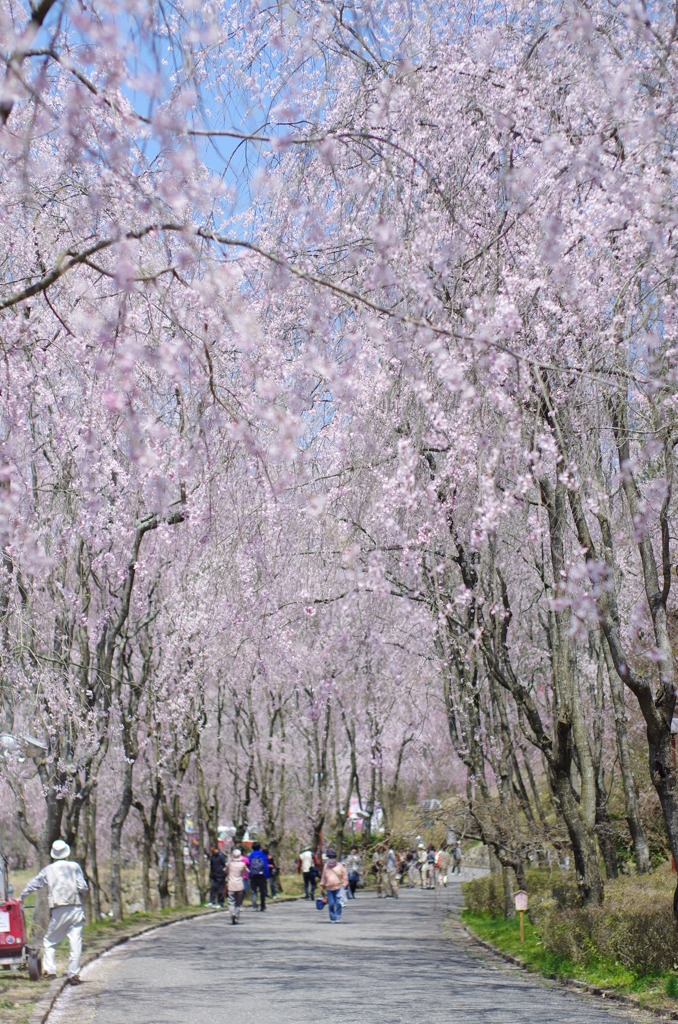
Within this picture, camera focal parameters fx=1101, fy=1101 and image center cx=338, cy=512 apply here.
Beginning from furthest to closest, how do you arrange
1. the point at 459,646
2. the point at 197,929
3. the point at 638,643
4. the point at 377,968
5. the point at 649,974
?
the point at 197,929, the point at 638,643, the point at 459,646, the point at 377,968, the point at 649,974

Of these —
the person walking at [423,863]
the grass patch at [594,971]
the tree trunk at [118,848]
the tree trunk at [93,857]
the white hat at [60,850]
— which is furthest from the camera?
the person walking at [423,863]

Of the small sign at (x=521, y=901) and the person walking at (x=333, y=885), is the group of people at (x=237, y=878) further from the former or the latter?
the small sign at (x=521, y=901)

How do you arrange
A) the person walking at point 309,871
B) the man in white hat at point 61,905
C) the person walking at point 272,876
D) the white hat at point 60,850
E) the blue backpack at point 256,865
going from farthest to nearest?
the person walking at point 272,876 < the person walking at point 309,871 < the blue backpack at point 256,865 < the white hat at point 60,850 < the man in white hat at point 61,905

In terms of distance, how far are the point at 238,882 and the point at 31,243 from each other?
1813cm

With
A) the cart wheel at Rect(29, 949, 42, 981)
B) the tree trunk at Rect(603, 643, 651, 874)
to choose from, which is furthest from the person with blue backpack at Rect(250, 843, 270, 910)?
the cart wheel at Rect(29, 949, 42, 981)

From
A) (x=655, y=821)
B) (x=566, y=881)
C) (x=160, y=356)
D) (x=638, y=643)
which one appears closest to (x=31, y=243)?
(x=160, y=356)

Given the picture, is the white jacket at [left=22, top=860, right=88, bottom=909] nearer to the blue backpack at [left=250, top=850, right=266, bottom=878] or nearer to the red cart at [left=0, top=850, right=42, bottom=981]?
the red cart at [left=0, top=850, right=42, bottom=981]

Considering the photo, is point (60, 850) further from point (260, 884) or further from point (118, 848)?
point (260, 884)

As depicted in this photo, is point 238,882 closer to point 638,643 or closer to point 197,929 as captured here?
point 197,929

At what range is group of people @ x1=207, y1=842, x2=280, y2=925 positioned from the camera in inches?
920

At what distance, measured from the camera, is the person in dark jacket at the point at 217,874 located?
2905cm

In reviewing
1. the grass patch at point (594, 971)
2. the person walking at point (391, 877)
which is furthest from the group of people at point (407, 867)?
the grass patch at point (594, 971)

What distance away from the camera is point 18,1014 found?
31.0 ft

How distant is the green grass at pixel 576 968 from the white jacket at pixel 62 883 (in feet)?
18.3
